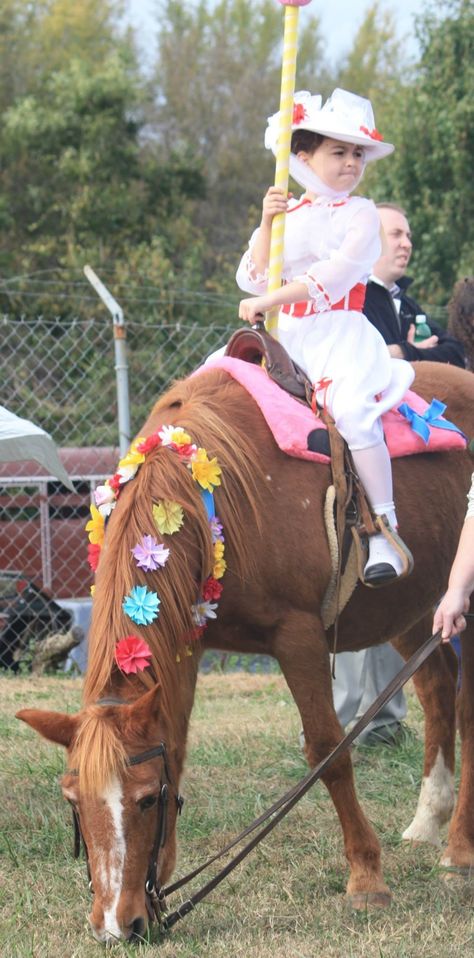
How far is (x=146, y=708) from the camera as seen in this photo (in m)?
2.83

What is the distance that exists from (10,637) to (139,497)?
16.8 ft

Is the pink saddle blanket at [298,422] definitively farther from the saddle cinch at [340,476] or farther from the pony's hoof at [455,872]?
the pony's hoof at [455,872]

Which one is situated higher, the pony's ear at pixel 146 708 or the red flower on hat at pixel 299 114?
the red flower on hat at pixel 299 114

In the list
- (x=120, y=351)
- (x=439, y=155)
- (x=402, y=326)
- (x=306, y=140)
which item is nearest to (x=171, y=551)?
(x=306, y=140)

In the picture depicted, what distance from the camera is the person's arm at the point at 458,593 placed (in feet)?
9.70

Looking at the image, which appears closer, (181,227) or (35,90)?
(181,227)

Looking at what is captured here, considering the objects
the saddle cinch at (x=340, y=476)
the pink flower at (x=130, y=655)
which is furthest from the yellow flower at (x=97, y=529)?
the saddle cinch at (x=340, y=476)

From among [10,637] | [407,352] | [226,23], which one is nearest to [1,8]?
[226,23]

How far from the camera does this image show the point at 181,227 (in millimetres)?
21250

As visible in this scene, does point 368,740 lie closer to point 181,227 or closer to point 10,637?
point 10,637

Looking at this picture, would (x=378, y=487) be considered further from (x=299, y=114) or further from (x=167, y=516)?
(x=299, y=114)

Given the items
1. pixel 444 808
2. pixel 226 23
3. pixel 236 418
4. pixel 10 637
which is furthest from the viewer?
pixel 226 23

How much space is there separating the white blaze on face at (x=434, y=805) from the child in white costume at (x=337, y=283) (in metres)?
1.17

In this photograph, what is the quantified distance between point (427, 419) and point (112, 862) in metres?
1.94
